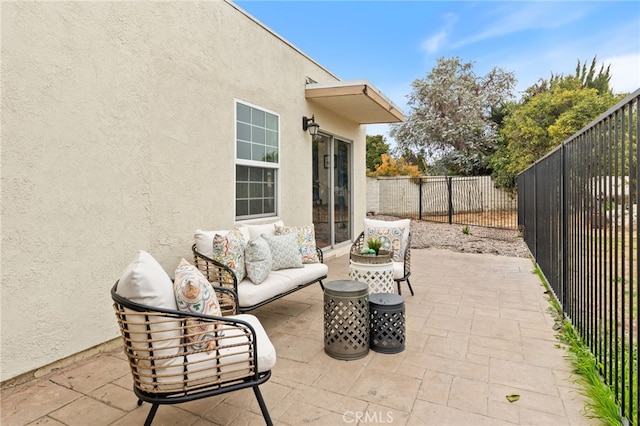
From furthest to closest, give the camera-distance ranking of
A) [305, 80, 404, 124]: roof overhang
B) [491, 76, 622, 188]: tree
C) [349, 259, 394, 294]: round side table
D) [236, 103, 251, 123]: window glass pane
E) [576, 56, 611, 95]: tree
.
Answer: [576, 56, 611, 95]: tree < [491, 76, 622, 188]: tree < [305, 80, 404, 124]: roof overhang < [236, 103, 251, 123]: window glass pane < [349, 259, 394, 294]: round side table

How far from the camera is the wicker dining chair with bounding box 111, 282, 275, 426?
5.75 ft

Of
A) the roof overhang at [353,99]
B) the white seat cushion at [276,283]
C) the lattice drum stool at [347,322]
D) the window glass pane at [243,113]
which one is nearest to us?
the lattice drum stool at [347,322]

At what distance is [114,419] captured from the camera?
6.97ft

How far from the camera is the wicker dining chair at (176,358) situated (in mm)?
1752

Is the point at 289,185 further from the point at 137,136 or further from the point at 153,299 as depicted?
the point at 153,299

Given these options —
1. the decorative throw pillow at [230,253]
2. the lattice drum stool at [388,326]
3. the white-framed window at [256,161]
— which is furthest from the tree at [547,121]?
the decorative throw pillow at [230,253]

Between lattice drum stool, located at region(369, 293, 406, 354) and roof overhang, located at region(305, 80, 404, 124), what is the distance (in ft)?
12.6

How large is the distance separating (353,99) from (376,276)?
3.61 m

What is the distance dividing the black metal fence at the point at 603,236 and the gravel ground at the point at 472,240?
3.88 m

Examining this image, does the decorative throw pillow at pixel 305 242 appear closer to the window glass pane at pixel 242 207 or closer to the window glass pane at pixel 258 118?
the window glass pane at pixel 242 207

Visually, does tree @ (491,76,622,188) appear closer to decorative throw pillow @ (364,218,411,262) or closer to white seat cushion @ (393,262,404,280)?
decorative throw pillow @ (364,218,411,262)

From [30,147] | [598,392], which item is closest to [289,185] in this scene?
[30,147]

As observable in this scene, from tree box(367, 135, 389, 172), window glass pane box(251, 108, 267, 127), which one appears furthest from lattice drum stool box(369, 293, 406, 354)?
tree box(367, 135, 389, 172)

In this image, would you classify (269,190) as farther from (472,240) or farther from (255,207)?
(472,240)
